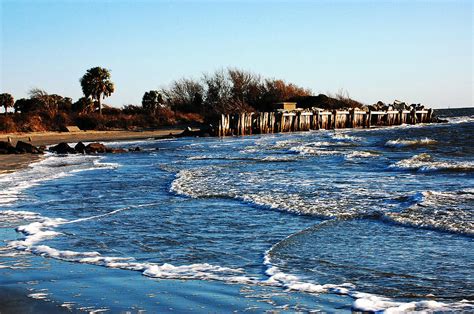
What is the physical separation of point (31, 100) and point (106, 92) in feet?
28.0

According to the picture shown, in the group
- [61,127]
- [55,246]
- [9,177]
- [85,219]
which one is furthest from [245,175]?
[61,127]

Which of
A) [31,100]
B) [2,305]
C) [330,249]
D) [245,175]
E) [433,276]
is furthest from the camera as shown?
[31,100]

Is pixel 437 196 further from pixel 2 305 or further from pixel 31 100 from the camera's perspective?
pixel 31 100

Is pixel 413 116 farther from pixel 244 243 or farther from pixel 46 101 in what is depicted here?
pixel 244 243

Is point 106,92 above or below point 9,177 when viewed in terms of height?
above

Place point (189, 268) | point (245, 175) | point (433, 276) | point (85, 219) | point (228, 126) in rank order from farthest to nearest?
1. point (228, 126)
2. point (245, 175)
3. point (85, 219)
4. point (189, 268)
5. point (433, 276)

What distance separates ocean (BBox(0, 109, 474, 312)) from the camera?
6340 millimetres

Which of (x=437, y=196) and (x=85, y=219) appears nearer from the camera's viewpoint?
(x=85, y=219)

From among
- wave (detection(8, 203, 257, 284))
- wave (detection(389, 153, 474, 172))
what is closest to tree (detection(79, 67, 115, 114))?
wave (detection(389, 153, 474, 172))

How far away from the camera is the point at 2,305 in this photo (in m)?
5.82

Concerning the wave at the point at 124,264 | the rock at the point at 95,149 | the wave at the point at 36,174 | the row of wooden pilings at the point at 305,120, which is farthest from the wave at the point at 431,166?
the row of wooden pilings at the point at 305,120

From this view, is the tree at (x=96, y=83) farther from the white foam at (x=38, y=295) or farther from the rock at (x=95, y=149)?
the white foam at (x=38, y=295)

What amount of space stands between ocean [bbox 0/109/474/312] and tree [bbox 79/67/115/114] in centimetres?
5102

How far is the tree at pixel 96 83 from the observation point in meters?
67.9
